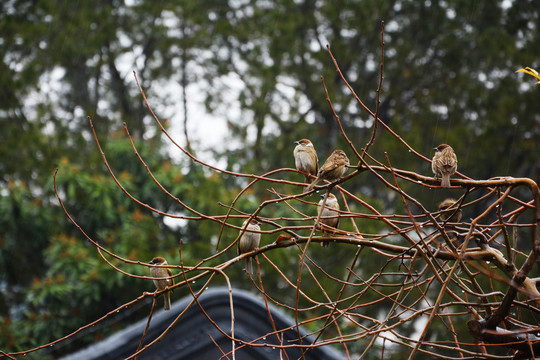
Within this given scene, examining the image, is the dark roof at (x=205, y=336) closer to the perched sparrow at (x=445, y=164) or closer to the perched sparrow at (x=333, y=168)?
the perched sparrow at (x=333, y=168)

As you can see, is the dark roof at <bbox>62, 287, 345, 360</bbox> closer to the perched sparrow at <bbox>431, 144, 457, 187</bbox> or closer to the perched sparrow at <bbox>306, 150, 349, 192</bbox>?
the perched sparrow at <bbox>306, 150, 349, 192</bbox>

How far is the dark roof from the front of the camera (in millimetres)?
3211

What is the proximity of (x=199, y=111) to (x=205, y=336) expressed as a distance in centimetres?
820

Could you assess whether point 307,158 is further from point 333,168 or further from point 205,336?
point 205,336

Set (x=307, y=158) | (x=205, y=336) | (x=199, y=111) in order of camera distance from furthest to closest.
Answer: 1. (x=199, y=111)
2. (x=307, y=158)
3. (x=205, y=336)

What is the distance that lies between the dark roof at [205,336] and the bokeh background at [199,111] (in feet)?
9.73

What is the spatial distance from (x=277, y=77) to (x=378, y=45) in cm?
168

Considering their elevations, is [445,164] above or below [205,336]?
above

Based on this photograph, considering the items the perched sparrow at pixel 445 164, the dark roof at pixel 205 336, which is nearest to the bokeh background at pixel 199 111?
the dark roof at pixel 205 336

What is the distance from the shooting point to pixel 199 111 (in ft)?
36.8

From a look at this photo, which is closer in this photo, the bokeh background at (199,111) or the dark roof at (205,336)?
the dark roof at (205,336)

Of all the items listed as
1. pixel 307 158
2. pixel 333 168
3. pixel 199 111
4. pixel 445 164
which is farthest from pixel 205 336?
pixel 199 111

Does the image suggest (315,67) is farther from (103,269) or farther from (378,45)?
(103,269)

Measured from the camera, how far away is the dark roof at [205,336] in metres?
3.21
